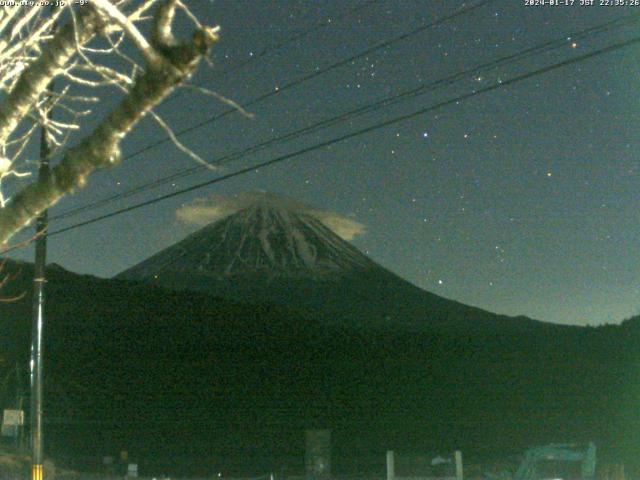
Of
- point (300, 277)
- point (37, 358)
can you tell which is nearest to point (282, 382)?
point (37, 358)

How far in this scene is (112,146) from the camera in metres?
3.95

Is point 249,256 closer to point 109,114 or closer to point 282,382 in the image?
point 282,382

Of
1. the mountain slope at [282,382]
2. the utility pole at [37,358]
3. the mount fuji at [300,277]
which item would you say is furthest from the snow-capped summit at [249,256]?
the utility pole at [37,358]

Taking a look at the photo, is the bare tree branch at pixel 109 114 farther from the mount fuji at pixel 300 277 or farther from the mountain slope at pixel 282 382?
the mount fuji at pixel 300 277

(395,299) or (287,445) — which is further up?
(395,299)

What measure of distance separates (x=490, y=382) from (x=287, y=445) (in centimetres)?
2829

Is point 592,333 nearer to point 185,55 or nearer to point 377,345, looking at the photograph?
point 377,345

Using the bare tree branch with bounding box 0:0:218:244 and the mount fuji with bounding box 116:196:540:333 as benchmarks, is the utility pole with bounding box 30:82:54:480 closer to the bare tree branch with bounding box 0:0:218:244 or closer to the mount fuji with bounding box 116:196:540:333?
the bare tree branch with bounding box 0:0:218:244

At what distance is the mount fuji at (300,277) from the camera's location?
511 ft

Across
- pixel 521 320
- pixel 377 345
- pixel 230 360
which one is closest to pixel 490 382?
pixel 377 345

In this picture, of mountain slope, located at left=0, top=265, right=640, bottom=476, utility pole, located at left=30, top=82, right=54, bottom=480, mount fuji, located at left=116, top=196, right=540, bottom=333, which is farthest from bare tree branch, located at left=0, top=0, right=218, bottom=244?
mount fuji, located at left=116, top=196, right=540, bottom=333

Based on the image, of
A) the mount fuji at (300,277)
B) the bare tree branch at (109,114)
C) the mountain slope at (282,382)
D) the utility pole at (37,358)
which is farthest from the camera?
the mount fuji at (300,277)

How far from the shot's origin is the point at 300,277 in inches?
7165

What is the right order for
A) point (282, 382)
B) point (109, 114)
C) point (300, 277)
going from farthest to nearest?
point (300, 277) < point (282, 382) < point (109, 114)
